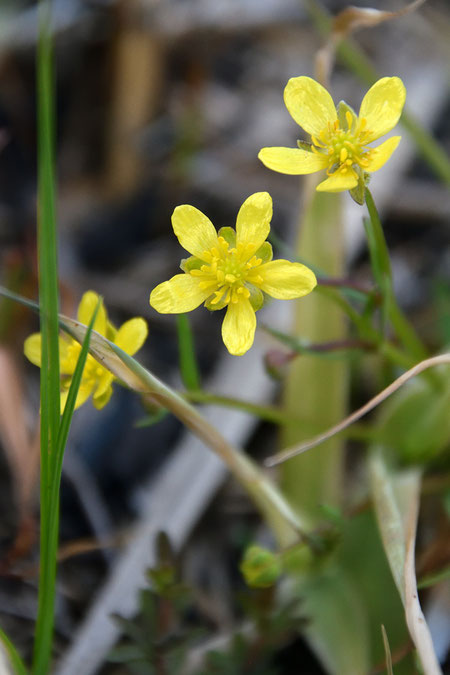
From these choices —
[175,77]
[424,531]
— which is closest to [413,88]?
[175,77]

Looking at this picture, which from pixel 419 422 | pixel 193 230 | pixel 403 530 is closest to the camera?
pixel 193 230

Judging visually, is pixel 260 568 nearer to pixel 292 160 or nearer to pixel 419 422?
pixel 419 422

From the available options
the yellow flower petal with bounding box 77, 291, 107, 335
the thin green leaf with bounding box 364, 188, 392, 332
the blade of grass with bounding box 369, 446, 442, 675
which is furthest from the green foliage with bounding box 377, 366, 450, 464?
the yellow flower petal with bounding box 77, 291, 107, 335

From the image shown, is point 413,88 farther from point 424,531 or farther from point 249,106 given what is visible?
point 424,531

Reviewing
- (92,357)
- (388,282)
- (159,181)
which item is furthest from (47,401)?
(159,181)

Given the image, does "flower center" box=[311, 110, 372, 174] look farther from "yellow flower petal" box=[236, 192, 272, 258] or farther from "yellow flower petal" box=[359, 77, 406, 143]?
"yellow flower petal" box=[236, 192, 272, 258]

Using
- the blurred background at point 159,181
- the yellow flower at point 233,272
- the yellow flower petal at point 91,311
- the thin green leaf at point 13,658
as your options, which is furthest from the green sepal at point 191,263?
the blurred background at point 159,181
